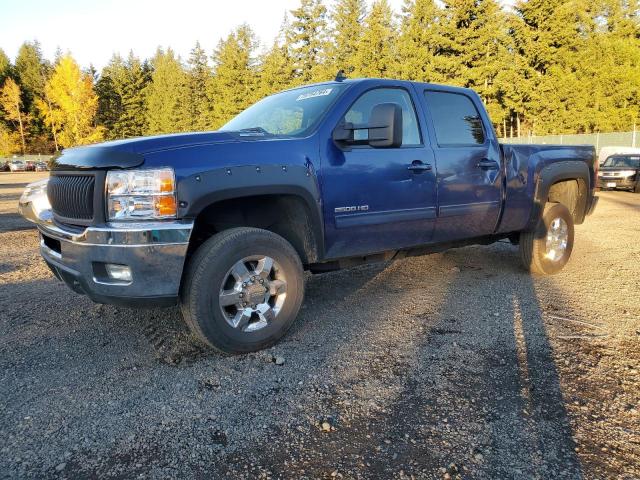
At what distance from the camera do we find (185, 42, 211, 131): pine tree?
59378mm

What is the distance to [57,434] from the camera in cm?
236

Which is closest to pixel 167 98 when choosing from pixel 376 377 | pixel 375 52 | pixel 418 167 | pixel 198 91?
pixel 198 91

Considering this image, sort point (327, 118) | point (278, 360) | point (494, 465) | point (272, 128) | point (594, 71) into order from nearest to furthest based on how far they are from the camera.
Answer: point (494, 465) < point (278, 360) < point (327, 118) < point (272, 128) < point (594, 71)

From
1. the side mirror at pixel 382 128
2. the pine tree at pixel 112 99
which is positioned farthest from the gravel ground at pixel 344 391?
the pine tree at pixel 112 99

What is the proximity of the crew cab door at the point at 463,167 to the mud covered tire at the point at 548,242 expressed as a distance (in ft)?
2.49

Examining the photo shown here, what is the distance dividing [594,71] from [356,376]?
5021 centimetres

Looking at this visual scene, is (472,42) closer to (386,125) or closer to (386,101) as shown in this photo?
(386,101)

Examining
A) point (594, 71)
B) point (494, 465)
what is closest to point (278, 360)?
point (494, 465)

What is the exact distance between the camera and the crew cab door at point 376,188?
140 inches

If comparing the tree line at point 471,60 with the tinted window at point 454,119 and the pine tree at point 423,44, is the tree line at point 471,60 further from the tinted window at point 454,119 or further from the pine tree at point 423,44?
the tinted window at point 454,119

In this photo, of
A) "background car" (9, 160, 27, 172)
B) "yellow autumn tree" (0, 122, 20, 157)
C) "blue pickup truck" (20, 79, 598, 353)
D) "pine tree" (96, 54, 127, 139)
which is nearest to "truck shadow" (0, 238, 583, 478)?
"blue pickup truck" (20, 79, 598, 353)

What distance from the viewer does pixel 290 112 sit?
13.1 feet

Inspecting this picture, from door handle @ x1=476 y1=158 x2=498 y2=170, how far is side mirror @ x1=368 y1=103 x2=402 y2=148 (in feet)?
4.55

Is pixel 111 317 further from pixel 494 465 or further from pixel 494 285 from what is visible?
pixel 494 285
